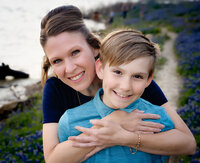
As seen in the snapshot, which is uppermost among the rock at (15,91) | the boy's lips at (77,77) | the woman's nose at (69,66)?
the woman's nose at (69,66)

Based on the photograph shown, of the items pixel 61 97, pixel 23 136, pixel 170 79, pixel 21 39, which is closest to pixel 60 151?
pixel 61 97

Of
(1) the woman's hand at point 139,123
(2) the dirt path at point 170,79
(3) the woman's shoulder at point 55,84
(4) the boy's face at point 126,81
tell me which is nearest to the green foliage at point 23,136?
(3) the woman's shoulder at point 55,84

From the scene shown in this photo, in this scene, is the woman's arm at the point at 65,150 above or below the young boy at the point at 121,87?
below

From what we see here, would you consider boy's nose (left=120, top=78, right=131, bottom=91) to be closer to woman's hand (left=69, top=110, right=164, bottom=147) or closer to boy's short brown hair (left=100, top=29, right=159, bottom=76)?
boy's short brown hair (left=100, top=29, right=159, bottom=76)

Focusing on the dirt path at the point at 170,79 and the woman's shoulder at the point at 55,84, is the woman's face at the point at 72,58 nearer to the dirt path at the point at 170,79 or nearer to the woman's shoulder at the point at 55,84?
the woman's shoulder at the point at 55,84

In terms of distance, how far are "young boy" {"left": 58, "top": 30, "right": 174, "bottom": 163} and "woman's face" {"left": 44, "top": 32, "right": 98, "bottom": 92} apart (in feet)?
0.80

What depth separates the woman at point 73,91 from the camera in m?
1.53

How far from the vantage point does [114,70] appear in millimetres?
1417

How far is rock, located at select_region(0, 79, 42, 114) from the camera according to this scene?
501 centimetres

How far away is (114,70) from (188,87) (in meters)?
4.68

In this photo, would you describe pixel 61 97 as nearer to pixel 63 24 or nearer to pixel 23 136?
pixel 63 24

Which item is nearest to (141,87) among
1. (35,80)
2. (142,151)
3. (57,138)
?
(142,151)

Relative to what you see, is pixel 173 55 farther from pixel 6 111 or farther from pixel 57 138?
pixel 57 138

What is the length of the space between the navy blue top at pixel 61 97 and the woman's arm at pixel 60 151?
0.21 metres
